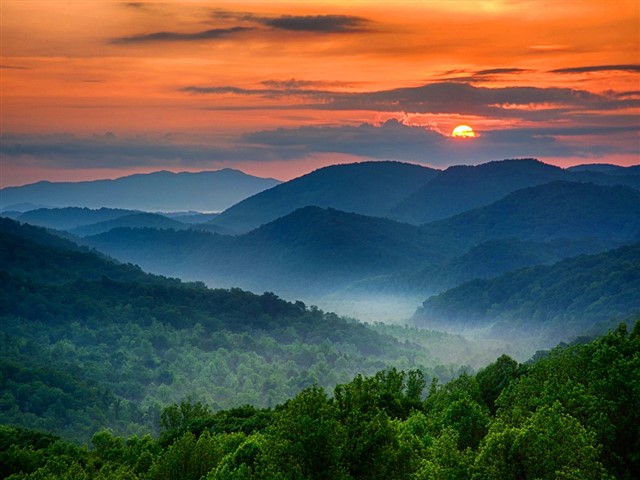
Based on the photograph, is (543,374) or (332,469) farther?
(543,374)

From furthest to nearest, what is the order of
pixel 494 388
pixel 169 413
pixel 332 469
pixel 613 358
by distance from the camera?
pixel 169 413
pixel 494 388
pixel 613 358
pixel 332 469

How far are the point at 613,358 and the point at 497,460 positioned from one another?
3030cm

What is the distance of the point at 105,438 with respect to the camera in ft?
415

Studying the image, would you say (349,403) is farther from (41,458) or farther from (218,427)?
(218,427)

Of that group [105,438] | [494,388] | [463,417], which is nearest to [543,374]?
[463,417]

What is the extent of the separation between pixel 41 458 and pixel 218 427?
98.3 ft

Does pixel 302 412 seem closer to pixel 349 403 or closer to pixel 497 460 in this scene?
pixel 349 403

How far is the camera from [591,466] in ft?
155

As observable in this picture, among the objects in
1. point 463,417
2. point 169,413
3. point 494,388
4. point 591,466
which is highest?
point 591,466

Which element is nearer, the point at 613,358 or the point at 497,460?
the point at 497,460

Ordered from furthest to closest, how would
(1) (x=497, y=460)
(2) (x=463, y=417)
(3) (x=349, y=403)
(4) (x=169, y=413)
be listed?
(4) (x=169, y=413) < (2) (x=463, y=417) < (3) (x=349, y=403) < (1) (x=497, y=460)

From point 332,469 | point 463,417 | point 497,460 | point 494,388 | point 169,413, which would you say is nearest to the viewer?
point 497,460

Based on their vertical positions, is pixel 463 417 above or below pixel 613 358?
below

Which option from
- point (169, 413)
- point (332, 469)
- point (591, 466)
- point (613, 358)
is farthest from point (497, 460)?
point (169, 413)
